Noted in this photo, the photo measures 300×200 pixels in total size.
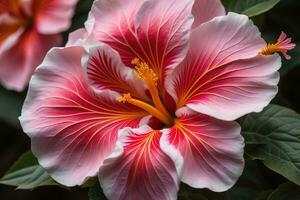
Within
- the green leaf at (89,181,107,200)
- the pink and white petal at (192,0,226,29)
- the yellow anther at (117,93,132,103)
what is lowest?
the green leaf at (89,181,107,200)

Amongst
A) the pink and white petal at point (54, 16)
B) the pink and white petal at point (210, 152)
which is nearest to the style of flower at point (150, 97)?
the pink and white petal at point (210, 152)

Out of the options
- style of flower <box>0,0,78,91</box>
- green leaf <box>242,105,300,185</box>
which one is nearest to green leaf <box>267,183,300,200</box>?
green leaf <box>242,105,300,185</box>

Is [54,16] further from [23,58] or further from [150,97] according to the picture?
[150,97]

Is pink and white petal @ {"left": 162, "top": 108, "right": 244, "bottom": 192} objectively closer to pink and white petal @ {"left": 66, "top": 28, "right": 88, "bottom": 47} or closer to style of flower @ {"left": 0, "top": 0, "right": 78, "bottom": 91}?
pink and white petal @ {"left": 66, "top": 28, "right": 88, "bottom": 47}

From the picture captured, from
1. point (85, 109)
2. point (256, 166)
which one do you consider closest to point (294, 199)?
point (256, 166)

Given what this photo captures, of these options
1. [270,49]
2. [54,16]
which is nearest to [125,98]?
[270,49]

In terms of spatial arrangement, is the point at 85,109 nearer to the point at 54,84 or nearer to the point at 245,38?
the point at 54,84
